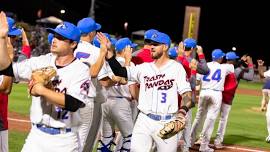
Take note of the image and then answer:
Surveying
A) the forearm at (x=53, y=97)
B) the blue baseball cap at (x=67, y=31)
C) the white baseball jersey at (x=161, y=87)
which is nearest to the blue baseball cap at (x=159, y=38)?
the white baseball jersey at (x=161, y=87)

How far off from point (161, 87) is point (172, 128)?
0.65 m

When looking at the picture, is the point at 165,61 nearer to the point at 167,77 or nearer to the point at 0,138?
the point at 167,77

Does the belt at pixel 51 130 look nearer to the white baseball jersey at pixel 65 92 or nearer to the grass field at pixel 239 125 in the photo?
the white baseball jersey at pixel 65 92

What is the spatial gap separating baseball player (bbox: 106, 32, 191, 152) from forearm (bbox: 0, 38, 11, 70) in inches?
76.7

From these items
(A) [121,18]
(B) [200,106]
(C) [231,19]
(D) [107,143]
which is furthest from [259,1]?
(D) [107,143]

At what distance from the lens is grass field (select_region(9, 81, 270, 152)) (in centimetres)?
1124

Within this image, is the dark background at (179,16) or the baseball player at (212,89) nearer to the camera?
the baseball player at (212,89)

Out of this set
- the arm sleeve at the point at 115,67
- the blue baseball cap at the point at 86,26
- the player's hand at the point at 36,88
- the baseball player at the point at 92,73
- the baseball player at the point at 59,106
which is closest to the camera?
the player's hand at the point at 36,88

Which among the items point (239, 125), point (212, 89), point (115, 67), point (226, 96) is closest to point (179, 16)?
point (239, 125)

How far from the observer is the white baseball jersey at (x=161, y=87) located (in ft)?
22.4

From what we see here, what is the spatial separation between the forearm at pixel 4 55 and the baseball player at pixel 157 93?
195 cm

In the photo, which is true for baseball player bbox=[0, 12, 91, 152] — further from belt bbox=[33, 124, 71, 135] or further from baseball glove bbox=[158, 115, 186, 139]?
baseball glove bbox=[158, 115, 186, 139]

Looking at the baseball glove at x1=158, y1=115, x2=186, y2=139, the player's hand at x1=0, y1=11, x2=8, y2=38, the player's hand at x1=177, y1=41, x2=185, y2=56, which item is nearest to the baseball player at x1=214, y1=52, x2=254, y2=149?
the player's hand at x1=177, y1=41, x2=185, y2=56

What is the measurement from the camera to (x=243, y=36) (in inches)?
2175
